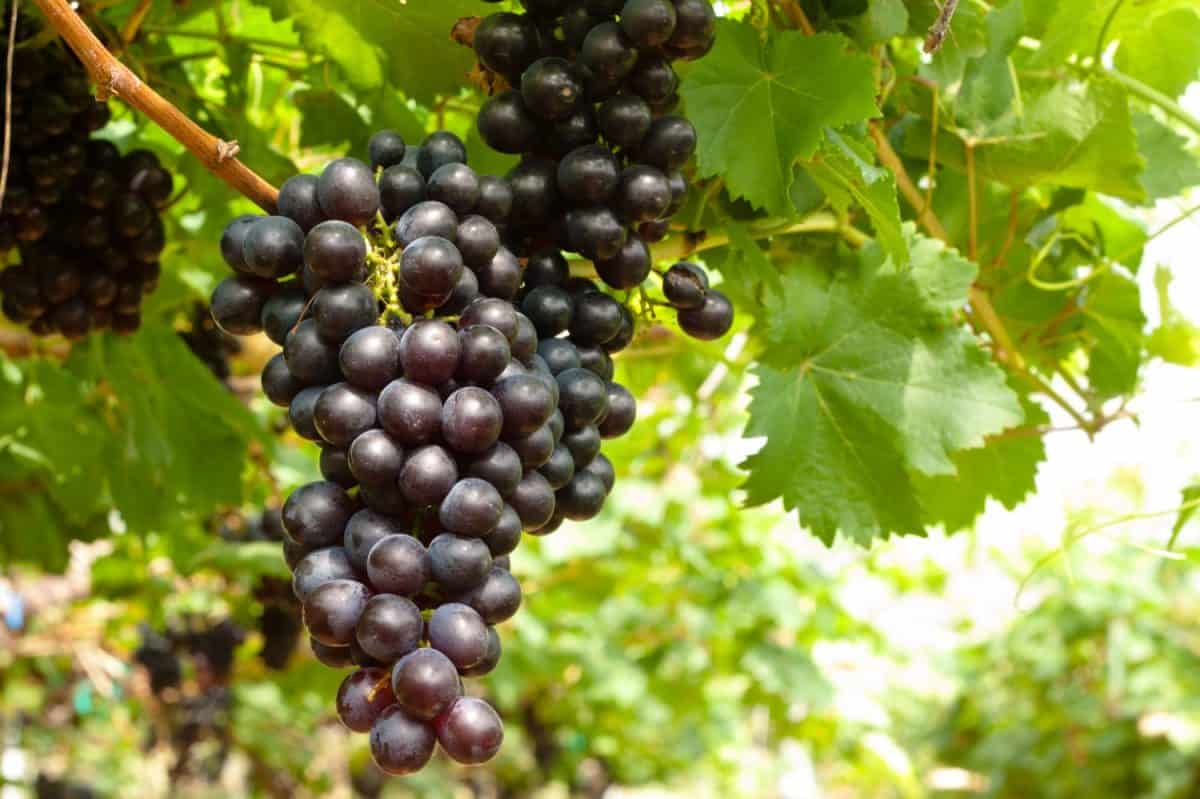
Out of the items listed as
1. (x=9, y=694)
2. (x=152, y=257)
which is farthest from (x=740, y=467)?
(x=9, y=694)

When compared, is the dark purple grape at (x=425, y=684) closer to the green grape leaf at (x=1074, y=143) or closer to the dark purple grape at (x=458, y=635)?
the dark purple grape at (x=458, y=635)

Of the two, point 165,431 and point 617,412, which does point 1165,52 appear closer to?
point 617,412

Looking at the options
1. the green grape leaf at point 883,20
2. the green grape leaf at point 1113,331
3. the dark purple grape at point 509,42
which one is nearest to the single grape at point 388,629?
the dark purple grape at point 509,42

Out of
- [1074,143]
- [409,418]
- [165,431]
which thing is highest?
[1074,143]

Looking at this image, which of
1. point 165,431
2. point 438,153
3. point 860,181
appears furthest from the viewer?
point 165,431

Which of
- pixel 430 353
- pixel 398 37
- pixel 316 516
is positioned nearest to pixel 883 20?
pixel 398 37

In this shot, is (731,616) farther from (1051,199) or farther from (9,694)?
(9,694)
